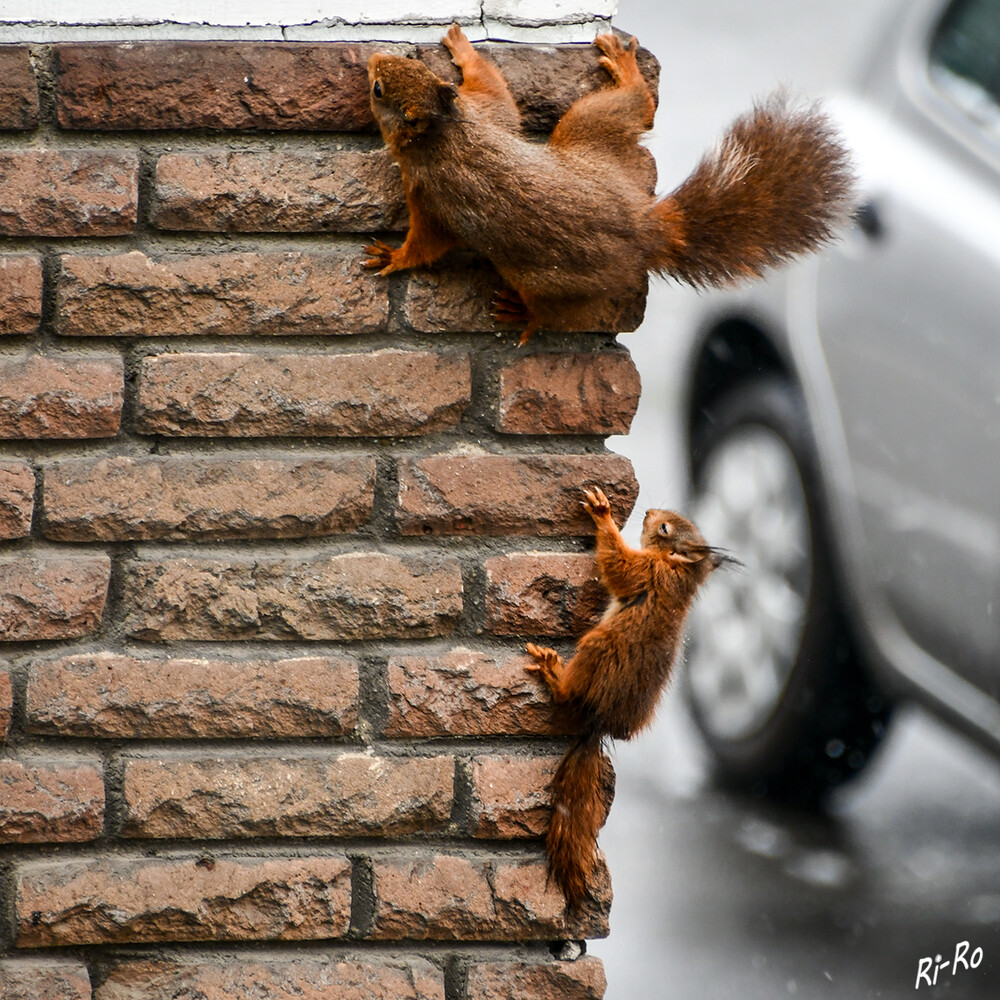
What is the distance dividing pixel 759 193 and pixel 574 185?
0.24 meters

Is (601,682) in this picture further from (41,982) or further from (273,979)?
(41,982)

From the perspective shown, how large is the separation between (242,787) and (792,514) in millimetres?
1124

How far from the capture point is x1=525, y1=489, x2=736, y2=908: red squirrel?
1077mm

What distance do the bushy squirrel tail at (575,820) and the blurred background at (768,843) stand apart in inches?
19.7

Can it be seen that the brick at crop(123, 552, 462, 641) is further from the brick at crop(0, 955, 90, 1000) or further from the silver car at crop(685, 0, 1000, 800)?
the silver car at crop(685, 0, 1000, 800)

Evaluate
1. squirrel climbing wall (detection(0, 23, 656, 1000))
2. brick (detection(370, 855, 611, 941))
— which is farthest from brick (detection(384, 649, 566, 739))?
brick (detection(370, 855, 611, 941))

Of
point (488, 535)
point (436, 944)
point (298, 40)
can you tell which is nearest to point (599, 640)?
point (488, 535)

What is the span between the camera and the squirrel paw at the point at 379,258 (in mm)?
1072

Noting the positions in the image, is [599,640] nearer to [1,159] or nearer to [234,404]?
[234,404]

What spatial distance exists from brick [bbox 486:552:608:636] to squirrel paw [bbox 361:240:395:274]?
0.36 meters

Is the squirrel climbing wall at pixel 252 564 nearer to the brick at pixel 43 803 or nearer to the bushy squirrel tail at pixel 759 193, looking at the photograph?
the brick at pixel 43 803

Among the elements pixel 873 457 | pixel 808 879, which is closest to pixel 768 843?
pixel 808 879

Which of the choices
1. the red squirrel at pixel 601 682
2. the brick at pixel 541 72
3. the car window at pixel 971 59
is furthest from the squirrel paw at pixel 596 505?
the car window at pixel 971 59

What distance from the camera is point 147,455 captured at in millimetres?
1070
